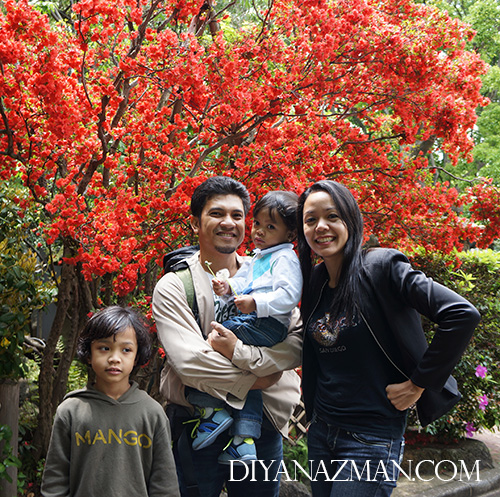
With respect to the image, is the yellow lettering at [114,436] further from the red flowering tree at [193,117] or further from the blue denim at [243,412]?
the red flowering tree at [193,117]

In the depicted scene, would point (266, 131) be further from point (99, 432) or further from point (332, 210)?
point (99, 432)

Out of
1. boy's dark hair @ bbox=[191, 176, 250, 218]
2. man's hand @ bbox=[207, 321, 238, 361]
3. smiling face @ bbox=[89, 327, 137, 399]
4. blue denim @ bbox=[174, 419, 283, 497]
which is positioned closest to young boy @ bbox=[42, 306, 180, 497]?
smiling face @ bbox=[89, 327, 137, 399]

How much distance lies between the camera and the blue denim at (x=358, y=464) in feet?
6.70

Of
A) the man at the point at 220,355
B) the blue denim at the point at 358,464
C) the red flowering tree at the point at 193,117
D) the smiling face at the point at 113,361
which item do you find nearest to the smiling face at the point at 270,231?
the man at the point at 220,355

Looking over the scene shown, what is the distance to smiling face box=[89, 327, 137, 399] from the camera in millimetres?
2277

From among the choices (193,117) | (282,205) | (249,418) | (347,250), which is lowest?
(249,418)

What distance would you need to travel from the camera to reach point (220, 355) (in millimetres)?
2264

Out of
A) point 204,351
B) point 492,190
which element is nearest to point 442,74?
point 492,190

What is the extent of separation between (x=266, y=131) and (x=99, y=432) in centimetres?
330

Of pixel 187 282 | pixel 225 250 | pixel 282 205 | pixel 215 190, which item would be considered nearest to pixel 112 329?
pixel 187 282

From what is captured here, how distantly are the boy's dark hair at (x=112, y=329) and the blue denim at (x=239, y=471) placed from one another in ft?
1.61

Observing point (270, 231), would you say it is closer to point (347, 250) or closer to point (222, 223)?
point (222, 223)

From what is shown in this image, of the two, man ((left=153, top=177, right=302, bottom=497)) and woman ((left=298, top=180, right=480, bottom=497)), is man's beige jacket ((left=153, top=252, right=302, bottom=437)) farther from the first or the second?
woman ((left=298, top=180, right=480, bottom=497))

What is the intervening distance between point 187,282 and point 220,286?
0.57ft
